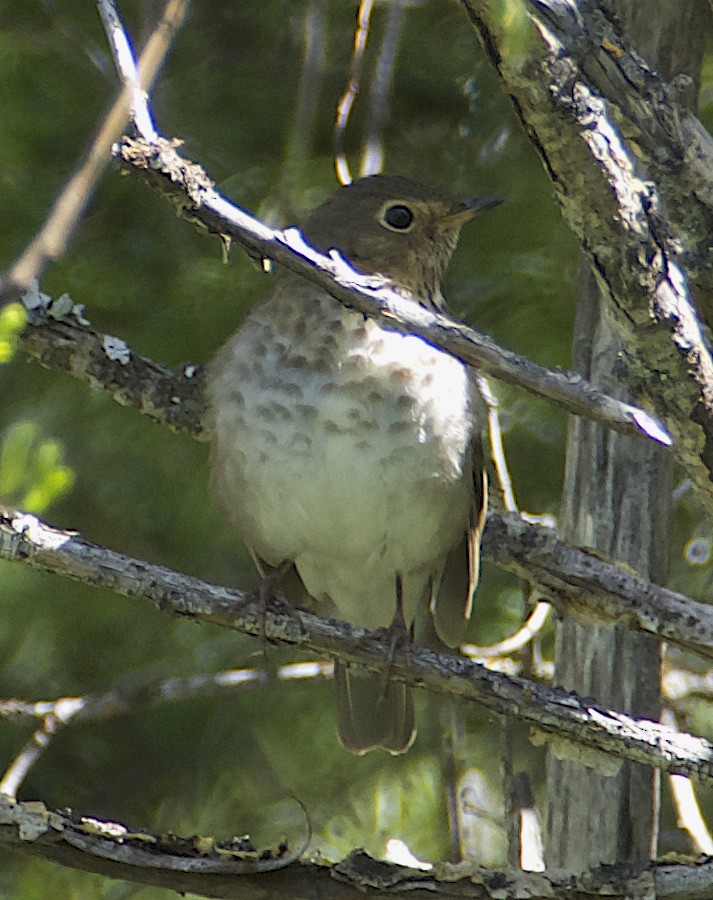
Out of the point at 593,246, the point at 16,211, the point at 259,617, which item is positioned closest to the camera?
the point at 593,246

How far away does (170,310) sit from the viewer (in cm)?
410

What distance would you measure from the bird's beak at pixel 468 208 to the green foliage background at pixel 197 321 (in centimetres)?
28

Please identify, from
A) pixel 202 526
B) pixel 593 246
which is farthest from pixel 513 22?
pixel 202 526

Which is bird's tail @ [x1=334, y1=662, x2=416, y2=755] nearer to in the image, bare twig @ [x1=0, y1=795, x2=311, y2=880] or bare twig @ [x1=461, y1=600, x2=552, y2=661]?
bare twig @ [x1=461, y1=600, x2=552, y2=661]

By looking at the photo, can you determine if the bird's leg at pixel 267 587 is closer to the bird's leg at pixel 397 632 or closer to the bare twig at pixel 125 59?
the bird's leg at pixel 397 632

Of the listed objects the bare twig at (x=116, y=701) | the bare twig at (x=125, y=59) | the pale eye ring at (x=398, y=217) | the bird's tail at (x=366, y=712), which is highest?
the pale eye ring at (x=398, y=217)

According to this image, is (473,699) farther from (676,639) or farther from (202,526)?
(202,526)

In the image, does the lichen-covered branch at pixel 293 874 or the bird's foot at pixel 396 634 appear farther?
the bird's foot at pixel 396 634

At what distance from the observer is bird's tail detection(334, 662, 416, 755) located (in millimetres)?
4012

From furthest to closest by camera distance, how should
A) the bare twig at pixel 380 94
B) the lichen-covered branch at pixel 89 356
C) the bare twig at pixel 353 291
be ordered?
1. the bare twig at pixel 380 94
2. the lichen-covered branch at pixel 89 356
3. the bare twig at pixel 353 291

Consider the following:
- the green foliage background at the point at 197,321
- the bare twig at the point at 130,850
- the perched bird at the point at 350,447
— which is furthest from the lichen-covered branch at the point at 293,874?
the green foliage background at the point at 197,321

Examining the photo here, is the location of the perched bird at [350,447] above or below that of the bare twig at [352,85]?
below

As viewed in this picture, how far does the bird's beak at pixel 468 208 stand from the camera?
12.7ft

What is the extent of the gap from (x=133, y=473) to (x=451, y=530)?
1038 mm
